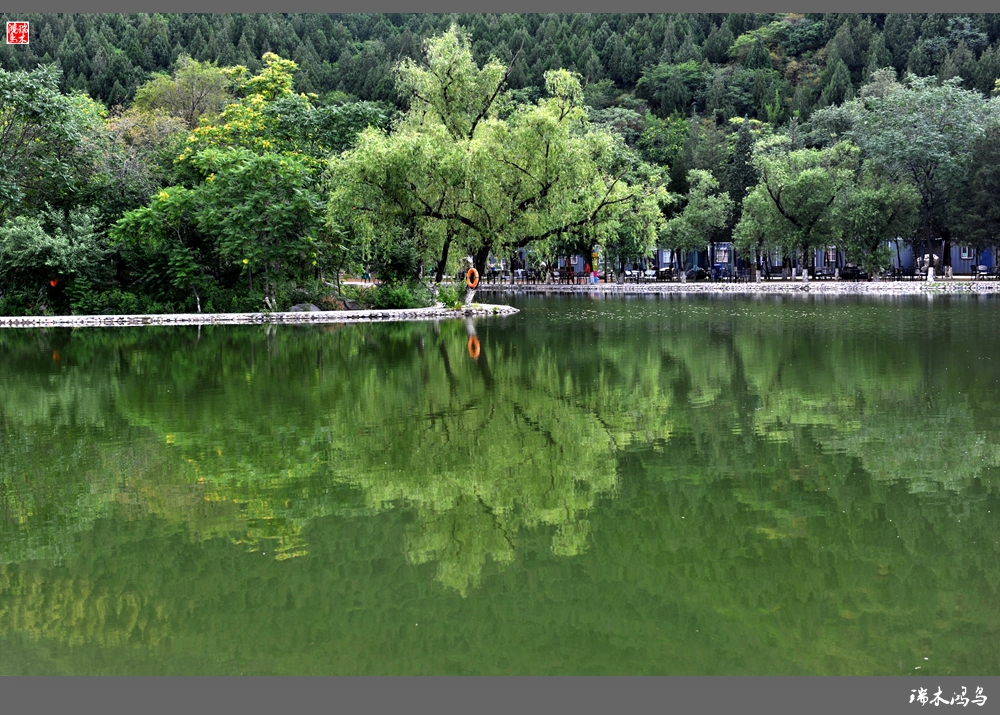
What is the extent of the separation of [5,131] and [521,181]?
18.4 m

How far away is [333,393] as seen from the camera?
566 inches

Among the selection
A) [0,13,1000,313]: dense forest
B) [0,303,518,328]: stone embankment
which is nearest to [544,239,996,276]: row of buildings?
[0,13,1000,313]: dense forest

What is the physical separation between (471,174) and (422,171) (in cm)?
161

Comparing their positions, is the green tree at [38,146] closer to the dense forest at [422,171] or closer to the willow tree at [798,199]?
the dense forest at [422,171]

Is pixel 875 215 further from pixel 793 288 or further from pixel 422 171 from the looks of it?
pixel 422 171

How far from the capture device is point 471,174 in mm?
31656

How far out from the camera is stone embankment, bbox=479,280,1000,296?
47750 mm

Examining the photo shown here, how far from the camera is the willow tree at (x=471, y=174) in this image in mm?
31766

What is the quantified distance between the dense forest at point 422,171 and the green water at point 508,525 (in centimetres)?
1820

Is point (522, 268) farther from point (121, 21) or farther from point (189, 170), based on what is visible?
point (121, 21)

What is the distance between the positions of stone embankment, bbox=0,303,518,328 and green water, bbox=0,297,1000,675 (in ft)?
53.8

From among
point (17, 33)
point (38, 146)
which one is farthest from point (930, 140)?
point (17, 33)

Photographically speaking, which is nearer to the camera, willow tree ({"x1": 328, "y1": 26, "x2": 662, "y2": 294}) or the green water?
the green water

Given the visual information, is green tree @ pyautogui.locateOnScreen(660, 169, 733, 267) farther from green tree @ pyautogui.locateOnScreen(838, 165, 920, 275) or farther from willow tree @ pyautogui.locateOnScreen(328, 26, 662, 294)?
willow tree @ pyautogui.locateOnScreen(328, 26, 662, 294)
